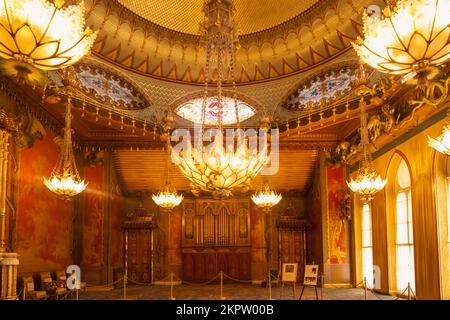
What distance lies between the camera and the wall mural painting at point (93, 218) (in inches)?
624

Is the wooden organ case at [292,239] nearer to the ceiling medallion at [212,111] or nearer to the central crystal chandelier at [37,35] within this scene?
the ceiling medallion at [212,111]

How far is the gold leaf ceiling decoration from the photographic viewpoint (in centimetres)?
1441

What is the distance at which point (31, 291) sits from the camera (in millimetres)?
10719

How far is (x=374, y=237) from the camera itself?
13656 millimetres

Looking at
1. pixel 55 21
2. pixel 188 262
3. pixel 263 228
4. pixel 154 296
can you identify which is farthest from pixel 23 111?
pixel 263 228

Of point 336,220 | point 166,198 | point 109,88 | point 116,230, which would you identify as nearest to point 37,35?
point 166,198

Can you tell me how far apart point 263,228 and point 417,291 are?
8073 mm

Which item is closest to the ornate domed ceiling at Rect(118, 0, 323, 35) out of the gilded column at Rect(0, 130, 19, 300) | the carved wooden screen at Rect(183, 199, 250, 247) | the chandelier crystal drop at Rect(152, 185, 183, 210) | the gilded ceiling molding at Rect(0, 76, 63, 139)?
the gilded ceiling molding at Rect(0, 76, 63, 139)

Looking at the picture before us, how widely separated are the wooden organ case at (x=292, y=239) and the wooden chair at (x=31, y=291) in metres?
9.57

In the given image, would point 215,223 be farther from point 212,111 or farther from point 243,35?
point 243,35

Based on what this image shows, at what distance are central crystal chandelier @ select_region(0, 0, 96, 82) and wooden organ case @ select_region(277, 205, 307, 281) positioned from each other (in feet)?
47.8

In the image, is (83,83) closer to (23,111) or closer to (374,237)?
(23,111)

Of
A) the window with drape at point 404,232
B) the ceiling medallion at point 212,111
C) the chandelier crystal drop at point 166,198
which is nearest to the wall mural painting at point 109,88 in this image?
the ceiling medallion at point 212,111

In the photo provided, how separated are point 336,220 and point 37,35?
1368 cm
